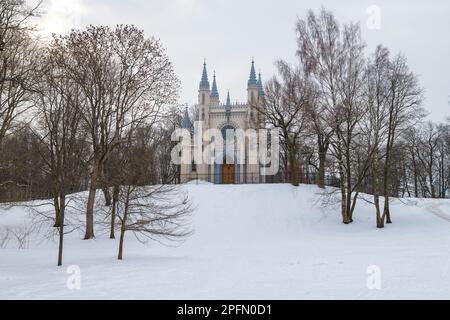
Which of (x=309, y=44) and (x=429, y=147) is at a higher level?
(x=309, y=44)

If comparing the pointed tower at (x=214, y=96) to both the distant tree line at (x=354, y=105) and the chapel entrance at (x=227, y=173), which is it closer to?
the chapel entrance at (x=227, y=173)

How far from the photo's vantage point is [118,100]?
2064 centimetres

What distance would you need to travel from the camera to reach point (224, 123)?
167 ft

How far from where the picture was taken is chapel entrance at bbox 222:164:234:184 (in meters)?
46.7

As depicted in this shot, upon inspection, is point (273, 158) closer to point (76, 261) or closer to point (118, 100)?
point (118, 100)

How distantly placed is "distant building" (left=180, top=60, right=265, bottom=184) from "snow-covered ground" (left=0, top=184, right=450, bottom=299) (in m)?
18.4

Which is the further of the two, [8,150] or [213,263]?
[8,150]

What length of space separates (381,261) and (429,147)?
38.9 meters

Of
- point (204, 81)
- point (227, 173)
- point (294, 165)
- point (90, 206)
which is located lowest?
point (90, 206)

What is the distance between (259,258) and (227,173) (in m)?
32.9

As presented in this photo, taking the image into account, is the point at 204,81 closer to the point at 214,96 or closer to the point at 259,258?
the point at 214,96

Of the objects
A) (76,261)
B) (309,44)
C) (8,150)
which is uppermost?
(309,44)

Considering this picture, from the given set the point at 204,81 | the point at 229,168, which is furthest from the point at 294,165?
the point at 204,81

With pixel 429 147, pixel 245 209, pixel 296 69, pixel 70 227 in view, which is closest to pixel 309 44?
pixel 296 69
